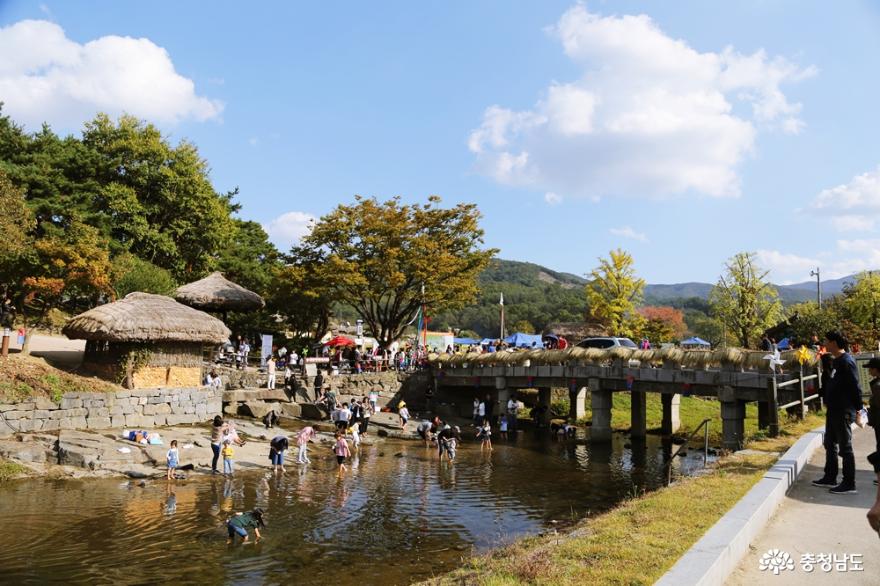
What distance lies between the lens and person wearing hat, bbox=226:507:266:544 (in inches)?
463

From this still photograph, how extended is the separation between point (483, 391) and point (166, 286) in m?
21.6

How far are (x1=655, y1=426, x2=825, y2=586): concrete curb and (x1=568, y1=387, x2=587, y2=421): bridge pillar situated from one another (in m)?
26.0

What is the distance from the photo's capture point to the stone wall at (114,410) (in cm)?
1947

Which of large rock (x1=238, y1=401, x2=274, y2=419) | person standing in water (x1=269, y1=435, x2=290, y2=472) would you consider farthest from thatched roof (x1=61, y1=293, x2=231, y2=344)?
person standing in water (x1=269, y1=435, x2=290, y2=472)

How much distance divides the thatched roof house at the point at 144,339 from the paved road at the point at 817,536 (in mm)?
23690

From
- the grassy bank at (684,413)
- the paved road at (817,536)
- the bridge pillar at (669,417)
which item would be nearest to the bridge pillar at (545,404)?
the grassy bank at (684,413)

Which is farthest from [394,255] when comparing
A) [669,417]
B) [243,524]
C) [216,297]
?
[243,524]

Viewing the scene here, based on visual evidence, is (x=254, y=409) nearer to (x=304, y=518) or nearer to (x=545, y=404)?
(x=304, y=518)

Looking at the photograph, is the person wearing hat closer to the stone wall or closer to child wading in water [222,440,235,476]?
child wading in water [222,440,235,476]

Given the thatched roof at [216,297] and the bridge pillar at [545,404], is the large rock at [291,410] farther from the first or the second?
the bridge pillar at [545,404]

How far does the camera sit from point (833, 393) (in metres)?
8.78

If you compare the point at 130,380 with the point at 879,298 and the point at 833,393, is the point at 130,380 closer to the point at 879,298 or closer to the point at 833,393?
the point at 833,393

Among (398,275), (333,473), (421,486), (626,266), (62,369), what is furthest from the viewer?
(626,266)

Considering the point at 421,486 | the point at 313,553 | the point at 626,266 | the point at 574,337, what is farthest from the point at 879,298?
the point at 313,553
